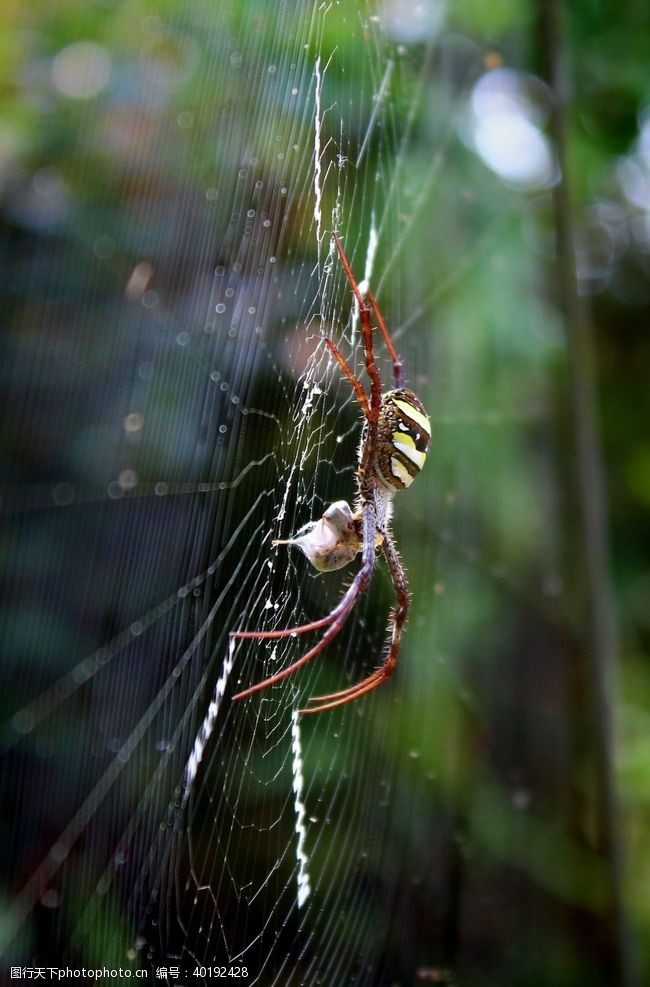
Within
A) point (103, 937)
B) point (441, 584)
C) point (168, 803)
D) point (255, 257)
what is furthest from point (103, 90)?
point (441, 584)

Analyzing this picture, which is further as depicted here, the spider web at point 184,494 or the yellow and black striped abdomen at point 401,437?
the yellow and black striped abdomen at point 401,437

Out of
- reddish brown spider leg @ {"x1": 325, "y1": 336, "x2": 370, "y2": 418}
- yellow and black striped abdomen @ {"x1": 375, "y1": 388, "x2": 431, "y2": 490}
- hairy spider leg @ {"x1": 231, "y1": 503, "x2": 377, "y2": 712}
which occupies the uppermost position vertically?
reddish brown spider leg @ {"x1": 325, "y1": 336, "x2": 370, "y2": 418}

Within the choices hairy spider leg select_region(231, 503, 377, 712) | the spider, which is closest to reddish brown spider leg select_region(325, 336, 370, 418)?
the spider

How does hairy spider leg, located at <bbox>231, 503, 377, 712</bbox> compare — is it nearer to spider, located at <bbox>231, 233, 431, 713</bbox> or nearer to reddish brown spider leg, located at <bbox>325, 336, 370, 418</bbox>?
spider, located at <bbox>231, 233, 431, 713</bbox>

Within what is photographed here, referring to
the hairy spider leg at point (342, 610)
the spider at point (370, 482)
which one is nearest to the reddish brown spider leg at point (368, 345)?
the spider at point (370, 482)

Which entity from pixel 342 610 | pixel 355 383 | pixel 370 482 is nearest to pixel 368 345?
pixel 355 383

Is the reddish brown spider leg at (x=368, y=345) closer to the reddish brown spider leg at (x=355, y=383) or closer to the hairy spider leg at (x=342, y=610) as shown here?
the reddish brown spider leg at (x=355, y=383)

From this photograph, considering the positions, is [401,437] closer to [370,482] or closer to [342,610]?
[370,482]
